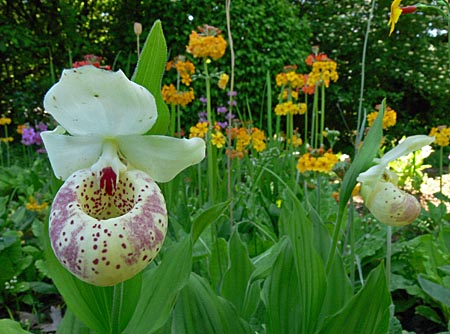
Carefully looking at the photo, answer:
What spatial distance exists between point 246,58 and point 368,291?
12.4 ft

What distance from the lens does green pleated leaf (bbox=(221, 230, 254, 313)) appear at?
105 cm

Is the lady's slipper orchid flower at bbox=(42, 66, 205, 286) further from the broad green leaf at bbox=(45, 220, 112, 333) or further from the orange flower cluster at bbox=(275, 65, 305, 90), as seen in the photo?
the orange flower cluster at bbox=(275, 65, 305, 90)

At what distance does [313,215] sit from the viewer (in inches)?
42.5

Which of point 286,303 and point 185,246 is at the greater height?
point 185,246

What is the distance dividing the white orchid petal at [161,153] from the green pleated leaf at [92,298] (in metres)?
0.20

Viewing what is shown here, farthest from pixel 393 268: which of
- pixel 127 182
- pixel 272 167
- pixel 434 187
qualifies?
pixel 434 187

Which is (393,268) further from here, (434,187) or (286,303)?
(434,187)

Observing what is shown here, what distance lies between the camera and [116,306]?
785mm

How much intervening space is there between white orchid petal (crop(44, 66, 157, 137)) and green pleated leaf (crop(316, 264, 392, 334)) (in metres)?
0.46

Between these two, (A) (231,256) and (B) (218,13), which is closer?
(A) (231,256)

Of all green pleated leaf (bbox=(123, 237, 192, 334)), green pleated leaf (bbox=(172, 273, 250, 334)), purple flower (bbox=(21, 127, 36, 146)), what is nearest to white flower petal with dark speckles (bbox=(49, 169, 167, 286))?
green pleated leaf (bbox=(123, 237, 192, 334))

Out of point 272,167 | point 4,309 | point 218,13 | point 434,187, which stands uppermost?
point 218,13

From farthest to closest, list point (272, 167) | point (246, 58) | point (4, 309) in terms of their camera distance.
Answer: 1. point (246, 58)
2. point (272, 167)
3. point (4, 309)

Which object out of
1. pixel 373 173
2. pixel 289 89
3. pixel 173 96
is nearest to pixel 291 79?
pixel 289 89
